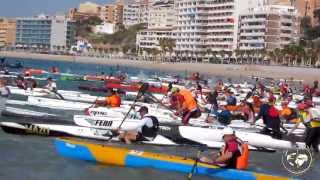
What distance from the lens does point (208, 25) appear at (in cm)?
17550

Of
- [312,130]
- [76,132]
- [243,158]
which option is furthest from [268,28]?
[243,158]

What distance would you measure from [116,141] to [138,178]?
3366mm

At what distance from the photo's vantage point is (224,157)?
15055 mm

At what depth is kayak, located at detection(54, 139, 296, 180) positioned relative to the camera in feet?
49.7

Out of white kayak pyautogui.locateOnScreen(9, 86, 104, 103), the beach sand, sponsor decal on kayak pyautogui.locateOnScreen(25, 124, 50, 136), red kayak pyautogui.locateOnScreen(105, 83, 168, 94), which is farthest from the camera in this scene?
the beach sand

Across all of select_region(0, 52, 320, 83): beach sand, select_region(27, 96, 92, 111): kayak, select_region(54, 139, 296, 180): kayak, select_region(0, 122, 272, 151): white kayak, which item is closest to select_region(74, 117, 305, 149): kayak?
Answer: select_region(0, 122, 272, 151): white kayak

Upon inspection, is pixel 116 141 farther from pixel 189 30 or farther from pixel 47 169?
pixel 189 30

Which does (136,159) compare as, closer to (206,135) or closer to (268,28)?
(206,135)

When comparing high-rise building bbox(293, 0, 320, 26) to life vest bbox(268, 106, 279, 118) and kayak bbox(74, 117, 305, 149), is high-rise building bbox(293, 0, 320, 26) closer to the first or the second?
life vest bbox(268, 106, 279, 118)

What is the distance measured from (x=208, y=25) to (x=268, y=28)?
997 inches

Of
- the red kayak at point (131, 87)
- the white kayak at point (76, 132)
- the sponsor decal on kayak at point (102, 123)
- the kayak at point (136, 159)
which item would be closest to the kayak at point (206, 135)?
the white kayak at point (76, 132)

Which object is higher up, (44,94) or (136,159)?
(44,94)

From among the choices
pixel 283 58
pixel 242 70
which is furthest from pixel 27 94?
pixel 283 58

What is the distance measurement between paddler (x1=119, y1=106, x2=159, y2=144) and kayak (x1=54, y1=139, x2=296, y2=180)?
2.09 meters
